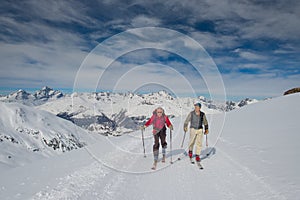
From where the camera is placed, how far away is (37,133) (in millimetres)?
175625

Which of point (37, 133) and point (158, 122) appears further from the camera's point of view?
point (37, 133)

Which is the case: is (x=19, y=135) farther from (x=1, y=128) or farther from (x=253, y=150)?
(x=253, y=150)

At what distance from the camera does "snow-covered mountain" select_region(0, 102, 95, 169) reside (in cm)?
16162

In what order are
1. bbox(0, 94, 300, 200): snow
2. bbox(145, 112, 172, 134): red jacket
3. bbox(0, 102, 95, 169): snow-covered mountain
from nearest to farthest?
bbox(0, 94, 300, 200): snow, bbox(145, 112, 172, 134): red jacket, bbox(0, 102, 95, 169): snow-covered mountain

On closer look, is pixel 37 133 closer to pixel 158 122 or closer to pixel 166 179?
pixel 158 122

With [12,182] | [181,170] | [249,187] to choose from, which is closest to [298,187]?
[249,187]

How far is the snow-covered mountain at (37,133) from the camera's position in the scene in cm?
16162

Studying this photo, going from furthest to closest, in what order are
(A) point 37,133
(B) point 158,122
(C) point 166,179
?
(A) point 37,133 → (B) point 158,122 → (C) point 166,179

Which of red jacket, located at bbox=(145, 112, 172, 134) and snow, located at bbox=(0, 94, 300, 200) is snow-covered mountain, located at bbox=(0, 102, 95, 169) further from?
red jacket, located at bbox=(145, 112, 172, 134)

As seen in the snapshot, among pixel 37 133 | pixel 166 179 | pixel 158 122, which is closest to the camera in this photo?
pixel 166 179

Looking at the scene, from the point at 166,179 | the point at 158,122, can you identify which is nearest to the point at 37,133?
the point at 158,122

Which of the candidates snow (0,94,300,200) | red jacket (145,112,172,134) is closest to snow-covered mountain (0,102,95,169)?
snow (0,94,300,200)

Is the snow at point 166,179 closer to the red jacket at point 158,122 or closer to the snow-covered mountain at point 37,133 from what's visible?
the red jacket at point 158,122

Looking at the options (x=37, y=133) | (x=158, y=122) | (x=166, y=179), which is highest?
(x=158, y=122)
